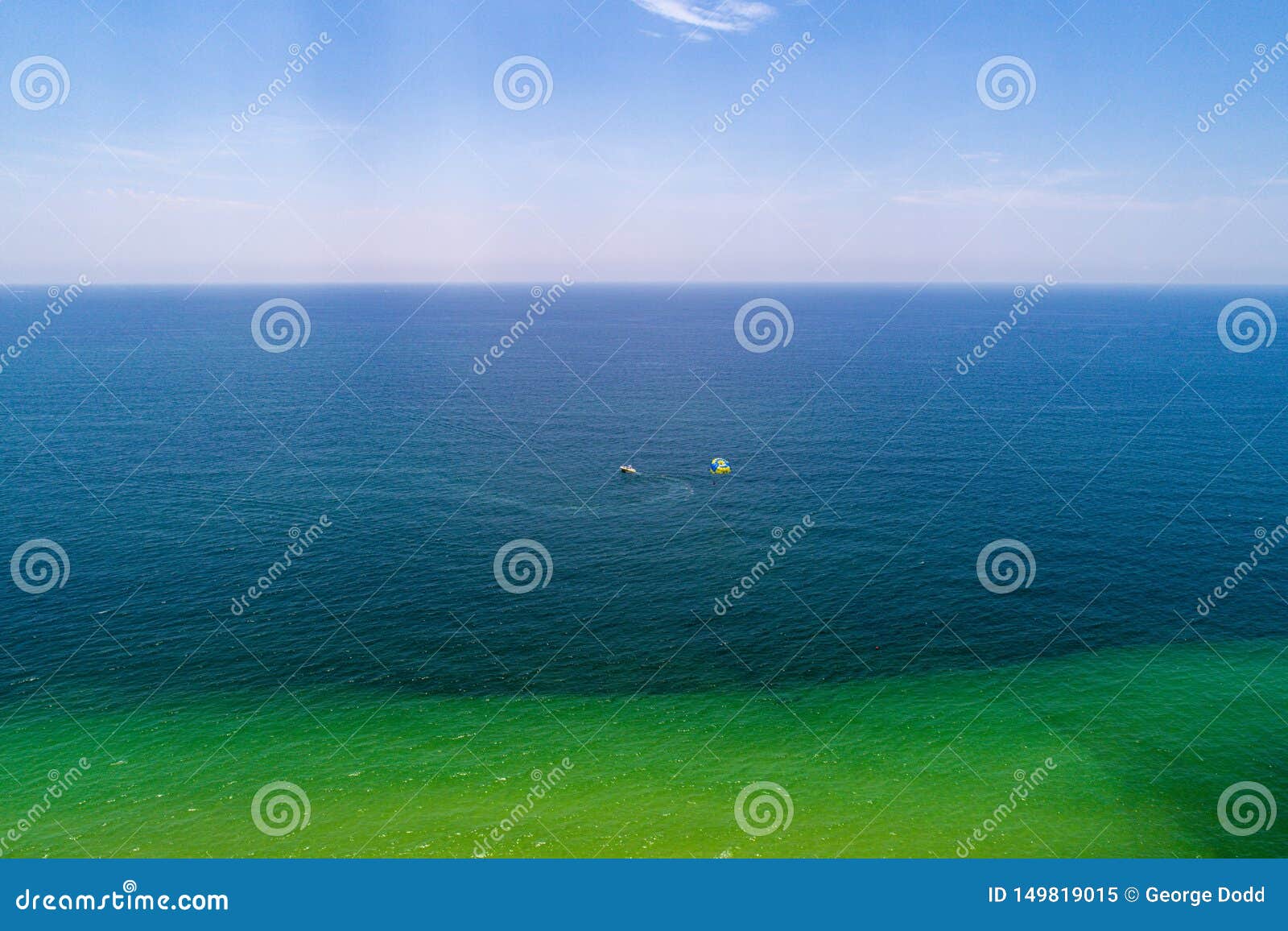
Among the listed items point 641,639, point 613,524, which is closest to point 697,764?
point 641,639

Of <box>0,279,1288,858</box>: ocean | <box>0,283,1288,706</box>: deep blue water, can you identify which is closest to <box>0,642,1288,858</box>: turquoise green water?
<box>0,279,1288,858</box>: ocean

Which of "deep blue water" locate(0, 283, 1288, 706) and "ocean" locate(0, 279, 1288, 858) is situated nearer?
"ocean" locate(0, 279, 1288, 858)

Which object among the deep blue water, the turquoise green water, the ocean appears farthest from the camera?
the deep blue water

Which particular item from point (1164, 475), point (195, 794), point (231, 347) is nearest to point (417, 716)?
point (195, 794)

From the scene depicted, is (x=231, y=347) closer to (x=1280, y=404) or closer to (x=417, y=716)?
(x=417, y=716)

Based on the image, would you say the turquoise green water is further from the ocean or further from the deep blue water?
the deep blue water

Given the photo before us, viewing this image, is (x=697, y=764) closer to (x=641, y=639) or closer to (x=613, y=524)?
(x=641, y=639)
